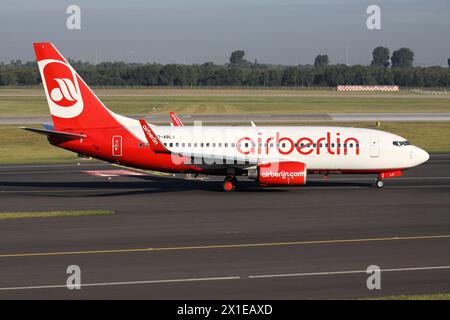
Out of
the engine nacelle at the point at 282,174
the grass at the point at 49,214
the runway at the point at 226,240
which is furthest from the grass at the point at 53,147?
the grass at the point at 49,214

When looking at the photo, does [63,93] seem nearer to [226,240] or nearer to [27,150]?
Result: [226,240]

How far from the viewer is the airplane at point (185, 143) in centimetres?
4462

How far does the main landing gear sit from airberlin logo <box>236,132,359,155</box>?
1693 millimetres

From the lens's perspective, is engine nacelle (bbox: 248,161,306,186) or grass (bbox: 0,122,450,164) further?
grass (bbox: 0,122,450,164)

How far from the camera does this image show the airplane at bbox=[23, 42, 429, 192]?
44625 millimetres

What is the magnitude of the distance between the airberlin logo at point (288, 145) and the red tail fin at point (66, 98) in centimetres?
789

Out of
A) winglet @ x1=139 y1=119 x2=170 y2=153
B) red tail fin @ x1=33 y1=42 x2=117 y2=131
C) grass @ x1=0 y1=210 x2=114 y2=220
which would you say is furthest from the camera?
red tail fin @ x1=33 y1=42 x2=117 y2=131

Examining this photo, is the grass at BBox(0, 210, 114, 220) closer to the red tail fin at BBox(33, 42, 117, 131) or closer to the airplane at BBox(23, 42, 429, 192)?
the airplane at BBox(23, 42, 429, 192)

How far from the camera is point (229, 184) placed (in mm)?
45156

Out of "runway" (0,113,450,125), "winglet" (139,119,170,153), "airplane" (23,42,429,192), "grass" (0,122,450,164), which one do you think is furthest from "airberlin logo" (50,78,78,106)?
"runway" (0,113,450,125)

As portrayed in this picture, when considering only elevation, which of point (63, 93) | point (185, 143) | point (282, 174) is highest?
point (63, 93)

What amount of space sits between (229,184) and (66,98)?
10607 mm

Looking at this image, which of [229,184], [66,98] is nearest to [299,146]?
[229,184]
